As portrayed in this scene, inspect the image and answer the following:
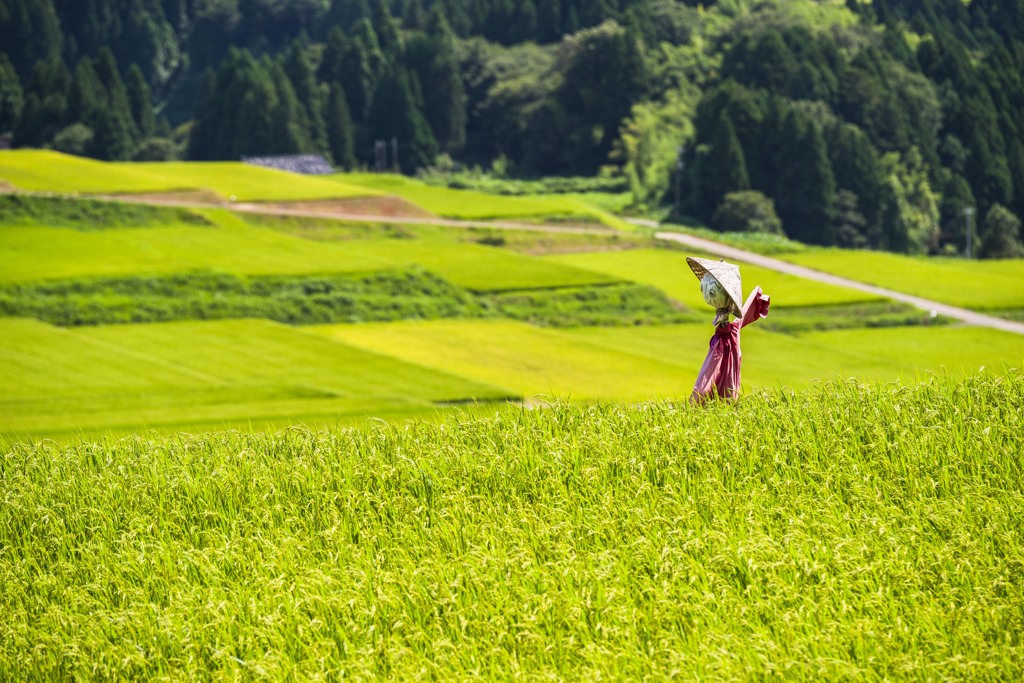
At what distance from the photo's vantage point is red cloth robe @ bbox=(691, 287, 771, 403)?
16156mm

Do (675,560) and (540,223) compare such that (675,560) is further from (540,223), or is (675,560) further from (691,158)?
(691,158)

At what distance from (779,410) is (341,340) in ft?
131

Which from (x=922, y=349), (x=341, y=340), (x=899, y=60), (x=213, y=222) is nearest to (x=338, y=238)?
(x=213, y=222)

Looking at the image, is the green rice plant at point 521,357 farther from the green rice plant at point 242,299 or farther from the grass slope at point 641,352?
the green rice plant at point 242,299

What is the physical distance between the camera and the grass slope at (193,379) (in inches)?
1542

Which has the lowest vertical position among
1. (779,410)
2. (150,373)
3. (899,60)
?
(150,373)

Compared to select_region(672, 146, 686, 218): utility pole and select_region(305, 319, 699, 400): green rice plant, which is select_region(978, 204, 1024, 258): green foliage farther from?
select_region(305, 319, 699, 400): green rice plant

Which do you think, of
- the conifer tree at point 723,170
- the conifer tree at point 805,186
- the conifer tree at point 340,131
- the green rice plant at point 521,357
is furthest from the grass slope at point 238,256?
the conifer tree at point 340,131

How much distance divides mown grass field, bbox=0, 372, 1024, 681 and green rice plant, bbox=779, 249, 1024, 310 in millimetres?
58288

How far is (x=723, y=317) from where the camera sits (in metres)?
16.1

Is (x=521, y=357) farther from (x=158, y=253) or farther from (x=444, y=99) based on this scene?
(x=444, y=99)

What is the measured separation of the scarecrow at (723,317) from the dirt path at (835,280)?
52.0 m

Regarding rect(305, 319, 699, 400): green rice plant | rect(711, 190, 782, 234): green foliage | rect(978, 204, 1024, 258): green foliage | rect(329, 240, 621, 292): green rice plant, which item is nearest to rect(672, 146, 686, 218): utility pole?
rect(711, 190, 782, 234): green foliage

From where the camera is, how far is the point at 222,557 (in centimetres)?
1379
